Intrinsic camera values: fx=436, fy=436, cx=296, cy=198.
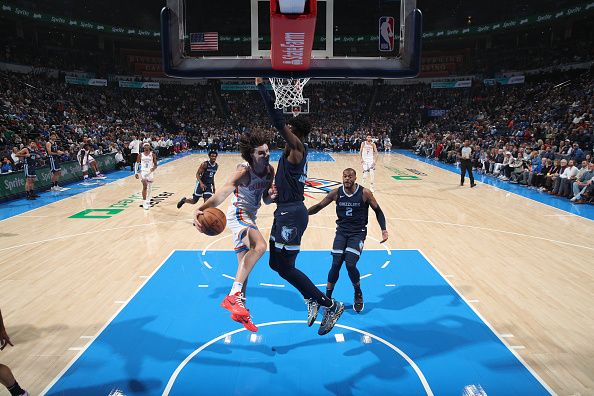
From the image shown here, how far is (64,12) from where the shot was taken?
111ft

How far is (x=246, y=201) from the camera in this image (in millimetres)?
4598

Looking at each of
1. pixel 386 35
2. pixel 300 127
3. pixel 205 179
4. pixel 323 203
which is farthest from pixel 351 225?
pixel 205 179

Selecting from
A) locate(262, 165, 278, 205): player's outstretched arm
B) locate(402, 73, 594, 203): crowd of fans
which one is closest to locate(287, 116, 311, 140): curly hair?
locate(262, 165, 278, 205): player's outstretched arm

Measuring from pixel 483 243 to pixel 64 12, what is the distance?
3651 cm

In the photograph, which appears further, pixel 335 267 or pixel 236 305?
pixel 335 267

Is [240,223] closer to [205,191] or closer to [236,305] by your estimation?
[236,305]

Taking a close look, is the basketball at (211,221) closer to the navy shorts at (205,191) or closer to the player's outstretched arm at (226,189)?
the player's outstretched arm at (226,189)

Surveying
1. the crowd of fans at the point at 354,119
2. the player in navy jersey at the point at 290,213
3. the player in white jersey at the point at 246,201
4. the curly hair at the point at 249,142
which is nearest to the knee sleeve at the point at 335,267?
the player in navy jersey at the point at 290,213

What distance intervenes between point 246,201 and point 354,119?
118ft

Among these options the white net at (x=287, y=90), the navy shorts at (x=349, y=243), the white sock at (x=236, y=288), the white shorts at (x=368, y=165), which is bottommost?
the white sock at (x=236, y=288)

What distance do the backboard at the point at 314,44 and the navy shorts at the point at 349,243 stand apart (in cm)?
212

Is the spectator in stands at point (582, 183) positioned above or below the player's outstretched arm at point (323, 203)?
below

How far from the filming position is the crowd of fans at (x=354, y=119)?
18.3 m

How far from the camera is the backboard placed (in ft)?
18.6
